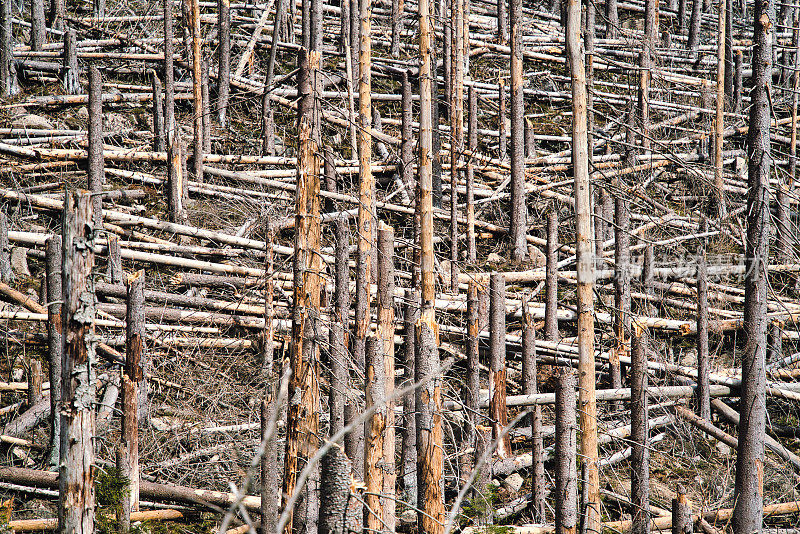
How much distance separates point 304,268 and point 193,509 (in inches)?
145

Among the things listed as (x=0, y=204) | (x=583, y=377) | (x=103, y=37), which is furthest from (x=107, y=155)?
(x=583, y=377)

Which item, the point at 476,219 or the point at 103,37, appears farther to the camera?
the point at 103,37

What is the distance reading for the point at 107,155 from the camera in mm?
17266

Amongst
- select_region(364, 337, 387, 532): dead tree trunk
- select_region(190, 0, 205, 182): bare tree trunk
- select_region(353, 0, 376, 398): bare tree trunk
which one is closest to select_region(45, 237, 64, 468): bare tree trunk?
select_region(353, 0, 376, 398): bare tree trunk

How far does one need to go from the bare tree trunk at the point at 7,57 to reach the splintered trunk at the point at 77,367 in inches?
549

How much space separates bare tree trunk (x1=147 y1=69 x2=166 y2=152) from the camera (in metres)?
16.6

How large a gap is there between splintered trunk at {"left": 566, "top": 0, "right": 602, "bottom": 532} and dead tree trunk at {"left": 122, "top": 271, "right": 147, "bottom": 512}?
5348 millimetres

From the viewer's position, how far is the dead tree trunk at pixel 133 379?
32.1 ft

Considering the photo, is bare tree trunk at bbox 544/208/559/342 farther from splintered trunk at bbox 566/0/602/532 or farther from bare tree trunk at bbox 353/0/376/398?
splintered trunk at bbox 566/0/602/532

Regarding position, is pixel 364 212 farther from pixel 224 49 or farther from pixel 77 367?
pixel 224 49

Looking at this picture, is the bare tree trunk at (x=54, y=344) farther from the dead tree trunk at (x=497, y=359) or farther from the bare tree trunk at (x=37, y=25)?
the bare tree trunk at (x=37, y=25)

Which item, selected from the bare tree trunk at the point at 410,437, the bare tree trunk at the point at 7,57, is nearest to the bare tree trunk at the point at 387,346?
the bare tree trunk at the point at 410,437

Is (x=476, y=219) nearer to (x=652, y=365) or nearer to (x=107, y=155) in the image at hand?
(x=652, y=365)

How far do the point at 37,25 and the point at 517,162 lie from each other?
1249cm
